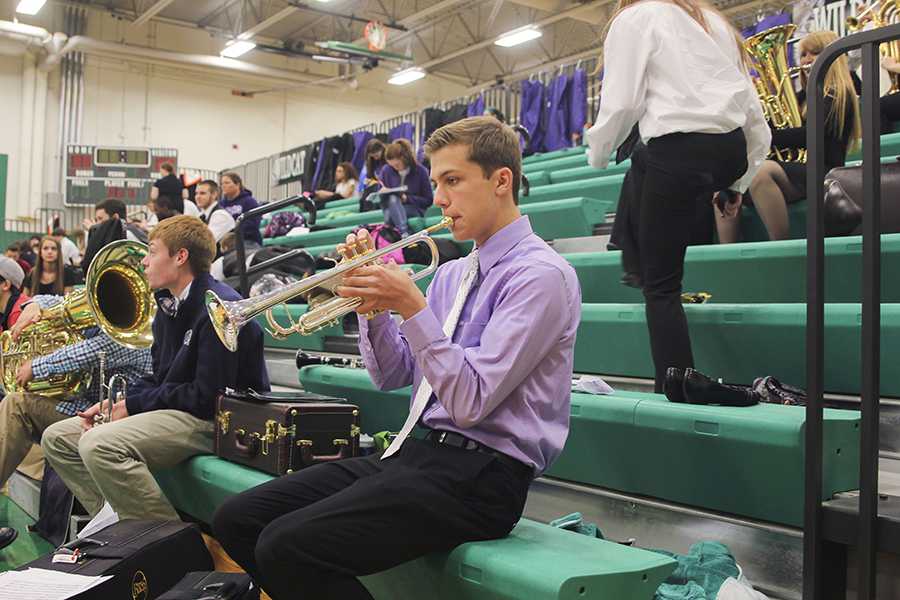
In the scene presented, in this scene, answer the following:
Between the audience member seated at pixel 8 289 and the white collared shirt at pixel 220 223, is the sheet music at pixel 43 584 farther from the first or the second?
the white collared shirt at pixel 220 223

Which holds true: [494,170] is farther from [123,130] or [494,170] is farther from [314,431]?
[123,130]

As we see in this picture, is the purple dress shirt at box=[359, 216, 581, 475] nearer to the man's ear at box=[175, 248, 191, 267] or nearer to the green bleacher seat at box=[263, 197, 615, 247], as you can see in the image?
the man's ear at box=[175, 248, 191, 267]

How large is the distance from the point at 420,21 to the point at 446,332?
14669 mm

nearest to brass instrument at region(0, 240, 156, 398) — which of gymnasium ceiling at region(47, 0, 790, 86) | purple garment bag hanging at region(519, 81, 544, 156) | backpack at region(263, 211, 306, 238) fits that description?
backpack at region(263, 211, 306, 238)

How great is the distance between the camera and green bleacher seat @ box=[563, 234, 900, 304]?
104 inches

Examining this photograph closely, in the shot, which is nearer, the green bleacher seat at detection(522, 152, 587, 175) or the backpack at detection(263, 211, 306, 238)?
the green bleacher seat at detection(522, 152, 587, 175)

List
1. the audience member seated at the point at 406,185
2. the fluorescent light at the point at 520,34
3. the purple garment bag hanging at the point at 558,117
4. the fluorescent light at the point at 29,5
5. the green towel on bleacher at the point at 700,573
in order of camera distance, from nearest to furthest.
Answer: the green towel on bleacher at the point at 700,573
the audience member seated at the point at 406,185
the purple garment bag hanging at the point at 558,117
the fluorescent light at the point at 29,5
the fluorescent light at the point at 520,34

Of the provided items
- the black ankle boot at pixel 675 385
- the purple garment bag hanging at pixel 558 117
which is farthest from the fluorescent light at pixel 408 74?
the black ankle boot at pixel 675 385

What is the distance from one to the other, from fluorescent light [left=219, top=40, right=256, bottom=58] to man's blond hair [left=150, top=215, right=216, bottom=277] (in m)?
12.0

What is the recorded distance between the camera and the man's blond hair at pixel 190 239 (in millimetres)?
3281

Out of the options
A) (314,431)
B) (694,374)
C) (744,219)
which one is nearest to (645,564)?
(694,374)

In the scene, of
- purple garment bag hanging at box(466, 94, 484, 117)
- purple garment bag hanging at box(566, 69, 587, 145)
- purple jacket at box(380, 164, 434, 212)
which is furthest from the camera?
purple garment bag hanging at box(466, 94, 484, 117)

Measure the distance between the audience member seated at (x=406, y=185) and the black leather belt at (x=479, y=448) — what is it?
173 inches

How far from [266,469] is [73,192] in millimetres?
12829
